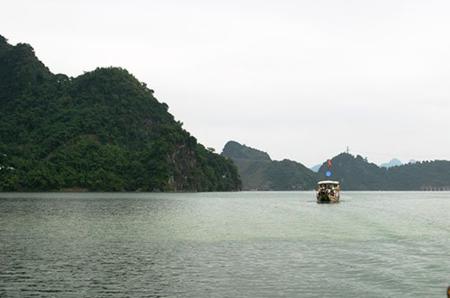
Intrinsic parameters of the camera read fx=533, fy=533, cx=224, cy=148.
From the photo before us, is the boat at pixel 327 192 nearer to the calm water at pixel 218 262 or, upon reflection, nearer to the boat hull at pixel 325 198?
the boat hull at pixel 325 198

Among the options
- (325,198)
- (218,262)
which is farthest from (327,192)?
(218,262)

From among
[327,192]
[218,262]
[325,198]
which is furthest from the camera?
[325,198]

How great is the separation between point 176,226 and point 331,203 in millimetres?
93391

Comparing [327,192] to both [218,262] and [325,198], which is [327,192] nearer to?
[325,198]

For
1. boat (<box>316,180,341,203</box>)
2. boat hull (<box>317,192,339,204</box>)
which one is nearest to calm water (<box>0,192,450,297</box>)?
boat (<box>316,180,341,203</box>)

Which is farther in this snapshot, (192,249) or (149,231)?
(149,231)

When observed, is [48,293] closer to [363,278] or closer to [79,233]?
[363,278]

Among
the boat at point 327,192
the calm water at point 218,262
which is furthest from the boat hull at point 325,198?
the calm water at point 218,262

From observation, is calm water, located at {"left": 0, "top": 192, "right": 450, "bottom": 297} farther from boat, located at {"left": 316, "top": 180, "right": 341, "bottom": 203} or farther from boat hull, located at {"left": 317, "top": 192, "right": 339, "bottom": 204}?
boat hull, located at {"left": 317, "top": 192, "right": 339, "bottom": 204}

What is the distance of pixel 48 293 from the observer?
2892cm

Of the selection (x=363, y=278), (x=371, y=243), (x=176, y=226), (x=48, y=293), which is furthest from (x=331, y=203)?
(x=48, y=293)

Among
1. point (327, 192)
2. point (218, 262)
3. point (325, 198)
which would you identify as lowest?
point (218, 262)

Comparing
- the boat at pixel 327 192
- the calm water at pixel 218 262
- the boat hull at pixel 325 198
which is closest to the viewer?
the calm water at pixel 218 262

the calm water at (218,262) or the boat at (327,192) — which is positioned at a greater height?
the boat at (327,192)
